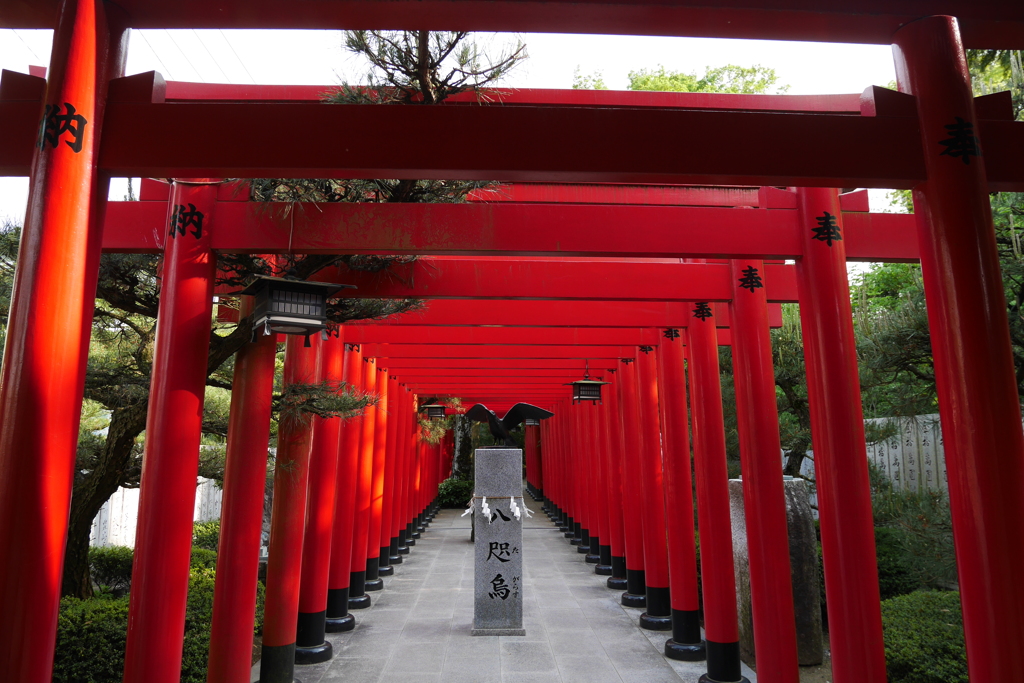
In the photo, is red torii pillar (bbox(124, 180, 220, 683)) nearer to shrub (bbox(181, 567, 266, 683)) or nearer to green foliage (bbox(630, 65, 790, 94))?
shrub (bbox(181, 567, 266, 683))

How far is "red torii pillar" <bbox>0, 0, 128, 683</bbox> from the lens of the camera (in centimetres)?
289

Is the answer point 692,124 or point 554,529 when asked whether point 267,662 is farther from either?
point 554,529

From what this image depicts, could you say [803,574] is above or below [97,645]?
above

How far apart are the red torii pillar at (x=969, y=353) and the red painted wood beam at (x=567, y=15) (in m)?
0.22

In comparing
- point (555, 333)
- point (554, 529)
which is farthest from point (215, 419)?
point (554, 529)

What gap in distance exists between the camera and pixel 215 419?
695cm

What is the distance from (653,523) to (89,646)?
6.45 m

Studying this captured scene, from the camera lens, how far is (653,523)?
916cm

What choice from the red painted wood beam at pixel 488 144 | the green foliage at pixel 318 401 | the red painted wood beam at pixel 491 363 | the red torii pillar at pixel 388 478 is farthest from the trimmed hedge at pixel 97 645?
the red torii pillar at pixel 388 478

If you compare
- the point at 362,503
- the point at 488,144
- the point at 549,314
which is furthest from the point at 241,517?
the point at 362,503

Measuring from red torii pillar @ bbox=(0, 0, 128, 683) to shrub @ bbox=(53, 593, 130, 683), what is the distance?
3.27 meters

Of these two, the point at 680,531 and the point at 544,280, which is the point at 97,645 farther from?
the point at 680,531

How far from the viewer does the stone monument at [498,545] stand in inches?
350

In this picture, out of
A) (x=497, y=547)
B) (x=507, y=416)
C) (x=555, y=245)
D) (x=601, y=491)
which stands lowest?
(x=497, y=547)
